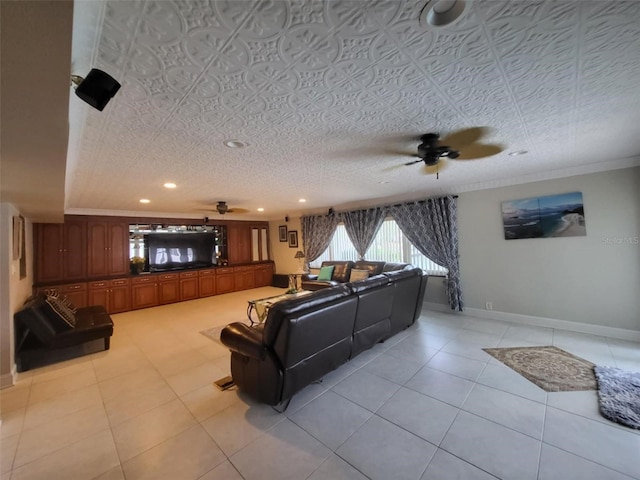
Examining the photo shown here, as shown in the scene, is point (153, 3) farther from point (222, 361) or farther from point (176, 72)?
point (222, 361)

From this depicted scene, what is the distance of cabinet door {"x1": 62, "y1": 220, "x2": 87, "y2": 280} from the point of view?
5121mm

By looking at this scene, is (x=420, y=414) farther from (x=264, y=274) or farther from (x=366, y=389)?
(x=264, y=274)

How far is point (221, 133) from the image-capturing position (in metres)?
2.04

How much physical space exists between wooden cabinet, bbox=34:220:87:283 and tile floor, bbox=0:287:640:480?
284 cm

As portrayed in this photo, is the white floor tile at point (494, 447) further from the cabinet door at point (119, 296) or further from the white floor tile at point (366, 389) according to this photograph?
the cabinet door at point (119, 296)

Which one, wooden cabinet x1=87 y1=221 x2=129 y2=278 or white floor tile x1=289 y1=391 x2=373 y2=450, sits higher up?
wooden cabinet x1=87 y1=221 x2=129 y2=278

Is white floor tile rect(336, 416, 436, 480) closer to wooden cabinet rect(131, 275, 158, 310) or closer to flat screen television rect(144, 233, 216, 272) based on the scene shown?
wooden cabinet rect(131, 275, 158, 310)

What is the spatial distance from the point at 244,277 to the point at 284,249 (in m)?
1.53

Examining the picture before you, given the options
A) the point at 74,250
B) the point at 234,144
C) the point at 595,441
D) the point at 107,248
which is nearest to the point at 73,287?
the point at 74,250

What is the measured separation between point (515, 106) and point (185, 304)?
→ 6808 millimetres

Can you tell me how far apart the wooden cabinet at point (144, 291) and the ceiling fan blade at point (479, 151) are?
664 centimetres

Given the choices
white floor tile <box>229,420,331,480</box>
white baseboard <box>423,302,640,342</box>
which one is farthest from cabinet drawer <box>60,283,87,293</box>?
white baseboard <box>423,302,640,342</box>

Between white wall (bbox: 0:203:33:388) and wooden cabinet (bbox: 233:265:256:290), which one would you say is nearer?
white wall (bbox: 0:203:33:388)

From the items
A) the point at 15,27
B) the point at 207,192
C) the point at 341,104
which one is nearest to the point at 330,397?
the point at 341,104
